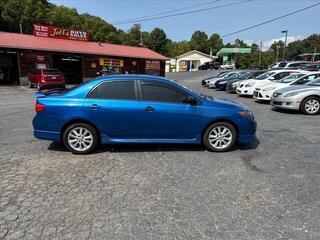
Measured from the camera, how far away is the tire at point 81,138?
5.63m

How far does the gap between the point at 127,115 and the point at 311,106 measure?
804 cm

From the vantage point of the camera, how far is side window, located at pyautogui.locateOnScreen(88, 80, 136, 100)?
5641 mm

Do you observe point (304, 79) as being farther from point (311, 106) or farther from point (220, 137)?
point (220, 137)

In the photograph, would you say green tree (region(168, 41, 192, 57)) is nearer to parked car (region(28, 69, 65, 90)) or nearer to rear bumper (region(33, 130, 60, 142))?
parked car (region(28, 69, 65, 90))

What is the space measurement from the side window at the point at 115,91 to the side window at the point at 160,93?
25 cm

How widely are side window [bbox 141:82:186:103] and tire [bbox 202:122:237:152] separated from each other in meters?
0.89

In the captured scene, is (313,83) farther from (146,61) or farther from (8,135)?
(146,61)

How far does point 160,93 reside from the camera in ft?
18.7

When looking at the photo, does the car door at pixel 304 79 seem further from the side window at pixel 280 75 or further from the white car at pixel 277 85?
the side window at pixel 280 75

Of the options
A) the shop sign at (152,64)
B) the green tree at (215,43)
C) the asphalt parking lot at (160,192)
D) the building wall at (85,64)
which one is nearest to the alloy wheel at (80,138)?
the asphalt parking lot at (160,192)

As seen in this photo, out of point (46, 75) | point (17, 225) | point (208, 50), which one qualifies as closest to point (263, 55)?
point (208, 50)

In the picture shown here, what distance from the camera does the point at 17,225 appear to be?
10.6 ft

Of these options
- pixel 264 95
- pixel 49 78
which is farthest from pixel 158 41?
pixel 264 95

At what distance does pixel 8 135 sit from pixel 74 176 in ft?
12.0
